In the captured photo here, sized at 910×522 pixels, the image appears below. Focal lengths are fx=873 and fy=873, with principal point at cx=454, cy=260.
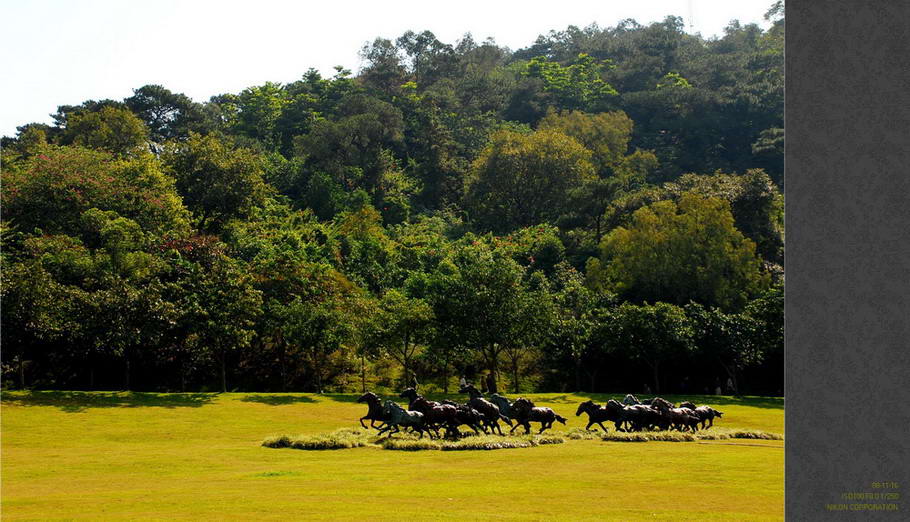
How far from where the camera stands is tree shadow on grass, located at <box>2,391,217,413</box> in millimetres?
27281

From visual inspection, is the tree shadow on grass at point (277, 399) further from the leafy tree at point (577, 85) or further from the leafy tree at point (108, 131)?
the leafy tree at point (577, 85)

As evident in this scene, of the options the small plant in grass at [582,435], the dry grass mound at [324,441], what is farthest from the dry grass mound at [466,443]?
the small plant in grass at [582,435]

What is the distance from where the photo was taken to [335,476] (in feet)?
46.4

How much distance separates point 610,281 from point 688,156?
23781 mm

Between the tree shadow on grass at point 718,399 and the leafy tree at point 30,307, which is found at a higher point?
the leafy tree at point 30,307

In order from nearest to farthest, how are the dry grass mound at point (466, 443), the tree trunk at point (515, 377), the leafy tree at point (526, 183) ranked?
the dry grass mound at point (466, 443) < the tree trunk at point (515, 377) < the leafy tree at point (526, 183)

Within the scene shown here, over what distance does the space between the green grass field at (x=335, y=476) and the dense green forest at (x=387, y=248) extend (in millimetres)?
6813

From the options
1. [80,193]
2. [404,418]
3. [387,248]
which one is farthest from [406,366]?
[404,418]

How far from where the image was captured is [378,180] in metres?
56.3

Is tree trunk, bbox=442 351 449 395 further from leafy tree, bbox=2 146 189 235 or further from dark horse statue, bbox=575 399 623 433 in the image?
dark horse statue, bbox=575 399 623 433

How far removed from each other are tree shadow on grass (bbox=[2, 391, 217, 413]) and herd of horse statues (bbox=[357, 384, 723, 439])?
10.8 metres

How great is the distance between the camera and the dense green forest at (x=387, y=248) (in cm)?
3262

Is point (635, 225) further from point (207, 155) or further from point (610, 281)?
point (207, 155)

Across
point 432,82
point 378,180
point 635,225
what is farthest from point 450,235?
point 432,82
